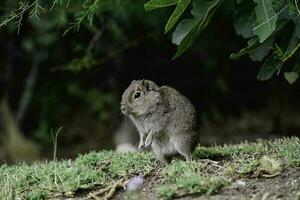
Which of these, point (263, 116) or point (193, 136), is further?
point (263, 116)

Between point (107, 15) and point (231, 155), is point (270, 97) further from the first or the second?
point (231, 155)

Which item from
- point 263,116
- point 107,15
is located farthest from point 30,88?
point 263,116

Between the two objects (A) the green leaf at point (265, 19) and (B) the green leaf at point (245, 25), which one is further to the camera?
(B) the green leaf at point (245, 25)

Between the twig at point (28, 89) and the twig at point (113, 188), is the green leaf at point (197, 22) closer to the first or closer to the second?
the twig at point (113, 188)

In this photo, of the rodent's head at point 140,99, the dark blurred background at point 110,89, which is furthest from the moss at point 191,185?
the dark blurred background at point 110,89

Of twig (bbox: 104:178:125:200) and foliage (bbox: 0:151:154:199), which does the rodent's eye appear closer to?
foliage (bbox: 0:151:154:199)

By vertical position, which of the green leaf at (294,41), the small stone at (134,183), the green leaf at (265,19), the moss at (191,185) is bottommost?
the moss at (191,185)

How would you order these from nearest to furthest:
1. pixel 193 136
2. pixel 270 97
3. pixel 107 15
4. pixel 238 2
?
pixel 193 136
pixel 238 2
pixel 107 15
pixel 270 97

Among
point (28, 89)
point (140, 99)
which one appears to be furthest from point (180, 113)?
point (28, 89)

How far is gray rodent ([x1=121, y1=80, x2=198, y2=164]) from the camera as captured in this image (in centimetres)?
637

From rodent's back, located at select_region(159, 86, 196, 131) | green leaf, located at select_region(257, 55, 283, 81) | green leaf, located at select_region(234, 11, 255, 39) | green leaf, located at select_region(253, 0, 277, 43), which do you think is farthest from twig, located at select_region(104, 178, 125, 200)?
green leaf, located at select_region(234, 11, 255, 39)

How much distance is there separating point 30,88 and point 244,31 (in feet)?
19.4

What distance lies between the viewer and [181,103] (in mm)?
6484

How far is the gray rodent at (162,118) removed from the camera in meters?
6.37
